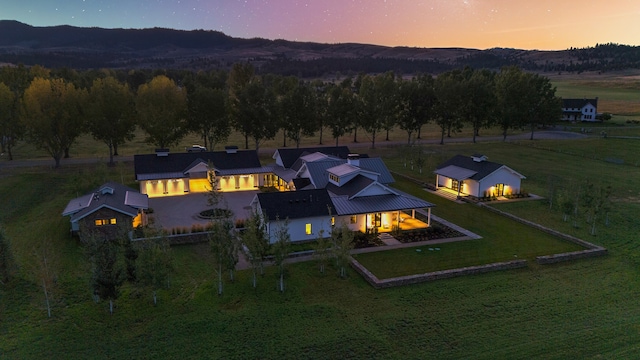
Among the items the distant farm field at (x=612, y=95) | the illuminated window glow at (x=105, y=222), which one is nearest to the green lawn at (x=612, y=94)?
the distant farm field at (x=612, y=95)

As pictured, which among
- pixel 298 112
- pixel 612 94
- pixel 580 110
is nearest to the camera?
pixel 298 112

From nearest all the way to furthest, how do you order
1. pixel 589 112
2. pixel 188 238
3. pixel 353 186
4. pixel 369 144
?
1. pixel 188 238
2. pixel 353 186
3. pixel 369 144
4. pixel 589 112

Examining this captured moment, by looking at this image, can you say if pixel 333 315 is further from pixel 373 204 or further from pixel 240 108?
pixel 240 108

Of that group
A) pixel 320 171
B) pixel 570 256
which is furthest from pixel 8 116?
pixel 570 256

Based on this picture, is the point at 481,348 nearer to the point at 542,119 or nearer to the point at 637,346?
the point at 637,346

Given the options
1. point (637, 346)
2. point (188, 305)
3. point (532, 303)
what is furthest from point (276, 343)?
point (637, 346)

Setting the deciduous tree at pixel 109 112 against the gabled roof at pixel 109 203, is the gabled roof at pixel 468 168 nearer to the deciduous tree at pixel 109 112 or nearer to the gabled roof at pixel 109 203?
the gabled roof at pixel 109 203
